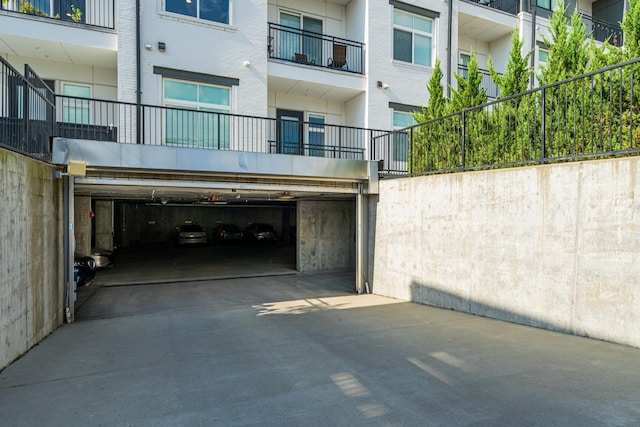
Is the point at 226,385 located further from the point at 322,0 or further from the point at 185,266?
the point at 322,0

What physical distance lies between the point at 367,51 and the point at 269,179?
646 cm

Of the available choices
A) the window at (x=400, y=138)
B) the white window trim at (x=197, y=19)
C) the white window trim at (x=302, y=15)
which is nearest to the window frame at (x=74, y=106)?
the white window trim at (x=197, y=19)

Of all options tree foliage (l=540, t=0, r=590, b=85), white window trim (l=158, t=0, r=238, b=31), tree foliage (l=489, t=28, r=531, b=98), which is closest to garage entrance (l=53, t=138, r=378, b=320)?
tree foliage (l=489, t=28, r=531, b=98)

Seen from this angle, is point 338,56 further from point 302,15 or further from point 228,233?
point 228,233

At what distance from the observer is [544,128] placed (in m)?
6.14

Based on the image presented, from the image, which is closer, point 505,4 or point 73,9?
point 73,9

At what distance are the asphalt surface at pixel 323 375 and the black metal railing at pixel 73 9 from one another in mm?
8139

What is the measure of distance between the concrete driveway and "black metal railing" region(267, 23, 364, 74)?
916cm

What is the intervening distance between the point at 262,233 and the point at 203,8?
14.5 meters

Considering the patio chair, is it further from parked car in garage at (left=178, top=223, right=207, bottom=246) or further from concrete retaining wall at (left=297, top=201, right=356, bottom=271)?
parked car in garage at (left=178, top=223, right=207, bottom=246)

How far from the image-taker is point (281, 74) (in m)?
11.8

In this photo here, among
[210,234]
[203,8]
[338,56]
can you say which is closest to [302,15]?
[338,56]

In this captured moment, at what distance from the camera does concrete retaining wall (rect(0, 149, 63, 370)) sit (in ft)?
15.1

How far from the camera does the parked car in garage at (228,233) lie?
23969mm
